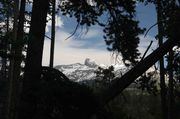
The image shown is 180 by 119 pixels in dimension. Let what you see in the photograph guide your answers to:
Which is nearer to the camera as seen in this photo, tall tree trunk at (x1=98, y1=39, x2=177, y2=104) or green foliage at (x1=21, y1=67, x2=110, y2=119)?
green foliage at (x1=21, y1=67, x2=110, y2=119)

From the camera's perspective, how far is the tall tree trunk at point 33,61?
480 inches

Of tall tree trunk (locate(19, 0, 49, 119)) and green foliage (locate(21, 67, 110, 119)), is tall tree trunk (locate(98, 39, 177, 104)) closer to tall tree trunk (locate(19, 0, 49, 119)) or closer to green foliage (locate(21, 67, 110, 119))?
green foliage (locate(21, 67, 110, 119))

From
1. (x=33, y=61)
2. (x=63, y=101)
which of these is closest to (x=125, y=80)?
(x=63, y=101)

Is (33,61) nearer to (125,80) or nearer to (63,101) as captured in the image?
(63,101)

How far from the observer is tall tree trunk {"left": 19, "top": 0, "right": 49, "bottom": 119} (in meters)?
12.2

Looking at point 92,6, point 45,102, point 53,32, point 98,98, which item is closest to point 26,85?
point 45,102

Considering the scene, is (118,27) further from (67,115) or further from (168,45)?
(67,115)

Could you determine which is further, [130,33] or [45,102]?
[130,33]

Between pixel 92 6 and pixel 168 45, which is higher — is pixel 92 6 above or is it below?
above

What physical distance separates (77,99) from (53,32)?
1713cm

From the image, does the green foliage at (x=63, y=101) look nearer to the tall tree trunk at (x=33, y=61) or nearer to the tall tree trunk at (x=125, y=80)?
the tall tree trunk at (x=33, y=61)

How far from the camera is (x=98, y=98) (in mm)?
12156

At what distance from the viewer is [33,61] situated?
13.0 metres

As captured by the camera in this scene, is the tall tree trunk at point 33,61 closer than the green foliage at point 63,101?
No
